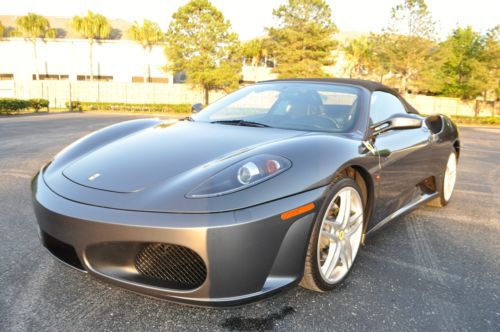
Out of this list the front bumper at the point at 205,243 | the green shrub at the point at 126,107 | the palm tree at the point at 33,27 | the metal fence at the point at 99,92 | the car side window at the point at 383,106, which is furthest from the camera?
the palm tree at the point at 33,27

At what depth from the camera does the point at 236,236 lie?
1750 millimetres

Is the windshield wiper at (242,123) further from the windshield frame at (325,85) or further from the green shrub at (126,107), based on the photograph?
the green shrub at (126,107)

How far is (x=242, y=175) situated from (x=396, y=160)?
4.97 feet

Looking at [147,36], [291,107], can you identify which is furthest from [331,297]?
[147,36]

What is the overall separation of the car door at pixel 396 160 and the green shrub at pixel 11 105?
20.6 m

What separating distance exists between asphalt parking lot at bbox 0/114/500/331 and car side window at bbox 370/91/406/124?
0.99 meters

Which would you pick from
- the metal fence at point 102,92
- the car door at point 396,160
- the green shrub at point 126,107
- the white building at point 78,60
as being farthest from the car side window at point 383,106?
the white building at point 78,60

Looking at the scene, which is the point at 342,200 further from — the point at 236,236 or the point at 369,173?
the point at 236,236

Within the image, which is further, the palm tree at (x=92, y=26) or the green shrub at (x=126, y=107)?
the palm tree at (x=92, y=26)

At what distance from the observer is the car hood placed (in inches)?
Result: 81.9

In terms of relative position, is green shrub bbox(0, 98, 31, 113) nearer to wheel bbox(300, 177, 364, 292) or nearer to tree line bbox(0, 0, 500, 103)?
tree line bbox(0, 0, 500, 103)

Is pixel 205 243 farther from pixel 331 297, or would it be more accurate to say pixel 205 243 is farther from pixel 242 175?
pixel 331 297

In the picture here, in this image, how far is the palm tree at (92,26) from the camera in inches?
1597

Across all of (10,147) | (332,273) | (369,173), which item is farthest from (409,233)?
(10,147)
